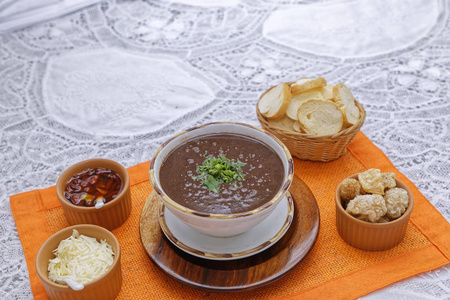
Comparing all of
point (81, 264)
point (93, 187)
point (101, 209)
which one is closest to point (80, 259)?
point (81, 264)

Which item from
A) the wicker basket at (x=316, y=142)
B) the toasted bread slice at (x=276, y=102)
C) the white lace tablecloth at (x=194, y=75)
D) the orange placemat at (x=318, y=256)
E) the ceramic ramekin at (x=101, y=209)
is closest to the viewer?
the orange placemat at (x=318, y=256)

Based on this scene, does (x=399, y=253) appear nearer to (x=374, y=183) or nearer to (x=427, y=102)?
(x=374, y=183)

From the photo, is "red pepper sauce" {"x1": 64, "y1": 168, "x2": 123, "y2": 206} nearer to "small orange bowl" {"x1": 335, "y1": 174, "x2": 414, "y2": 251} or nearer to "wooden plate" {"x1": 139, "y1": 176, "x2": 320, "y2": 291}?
"wooden plate" {"x1": 139, "y1": 176, "x2": 320, "y2": 291}

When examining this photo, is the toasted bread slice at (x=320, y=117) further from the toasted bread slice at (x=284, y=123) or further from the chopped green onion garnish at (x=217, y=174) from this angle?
the chopped green onion garnish at (x=217, y=174)

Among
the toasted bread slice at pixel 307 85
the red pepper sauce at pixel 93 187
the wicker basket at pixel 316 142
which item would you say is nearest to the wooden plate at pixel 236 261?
the red pepper sauce at pixel 93 187

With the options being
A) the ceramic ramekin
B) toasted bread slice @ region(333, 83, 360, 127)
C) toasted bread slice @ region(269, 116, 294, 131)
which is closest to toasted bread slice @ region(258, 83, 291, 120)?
toasted bread slice @ region(269, 116, 294, 131)

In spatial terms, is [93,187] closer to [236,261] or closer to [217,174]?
[217,174]
